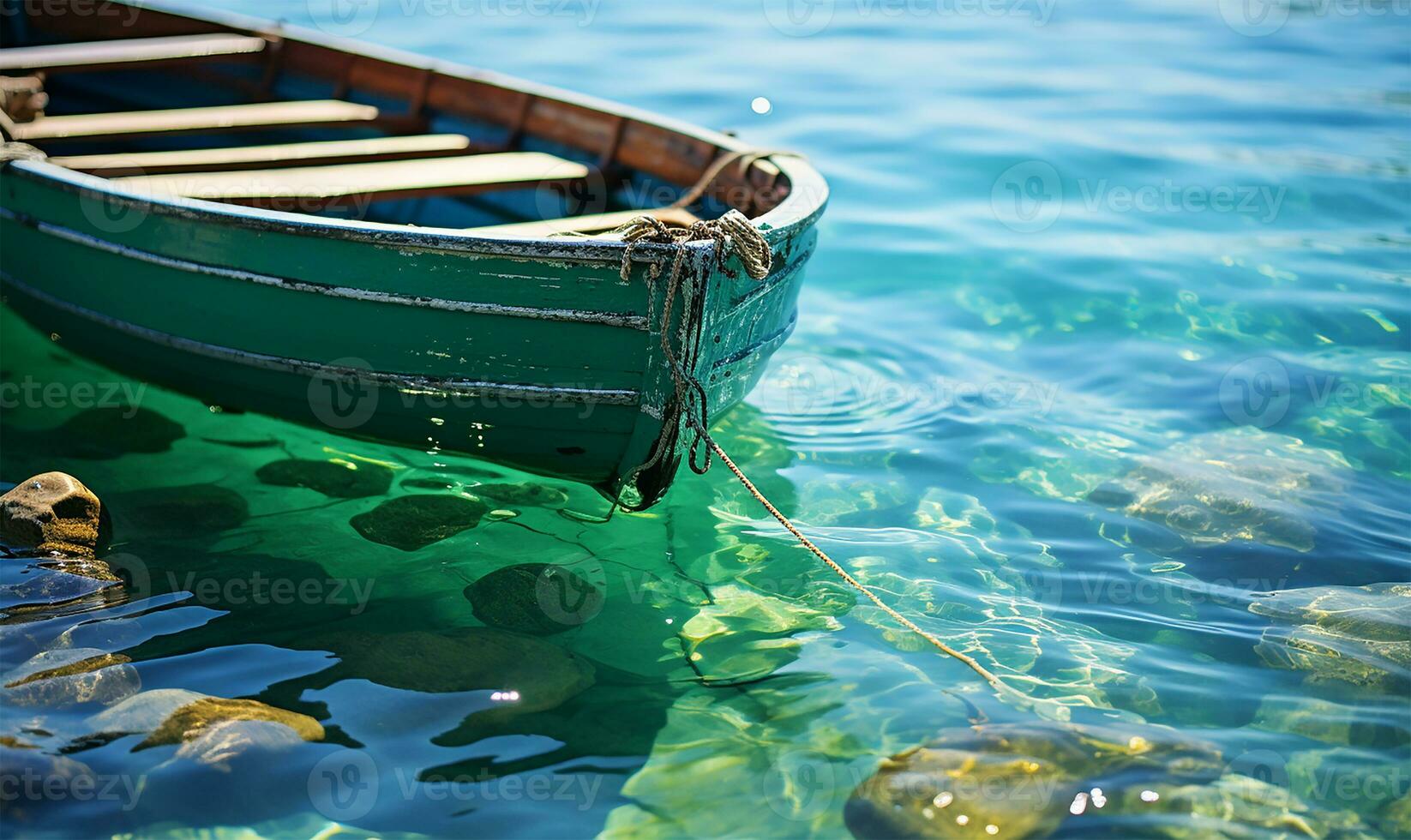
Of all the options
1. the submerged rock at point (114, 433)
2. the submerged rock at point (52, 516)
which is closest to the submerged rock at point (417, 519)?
the submerged rock at point (52, 516)

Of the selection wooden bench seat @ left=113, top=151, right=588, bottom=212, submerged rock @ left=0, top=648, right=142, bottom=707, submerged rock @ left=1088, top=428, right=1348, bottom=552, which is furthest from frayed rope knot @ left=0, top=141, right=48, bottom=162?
submerged rock @ left=1088, top=428, right=1348, bottom=552

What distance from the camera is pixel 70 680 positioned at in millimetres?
4199

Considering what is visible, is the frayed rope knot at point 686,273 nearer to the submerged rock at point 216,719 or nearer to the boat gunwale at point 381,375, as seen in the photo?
the boat gunwale at point 381,375

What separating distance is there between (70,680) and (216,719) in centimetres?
60

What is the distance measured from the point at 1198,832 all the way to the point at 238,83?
6.69 m

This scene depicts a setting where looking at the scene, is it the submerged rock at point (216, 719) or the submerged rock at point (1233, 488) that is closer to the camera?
the submerged rock at point (216, 719)

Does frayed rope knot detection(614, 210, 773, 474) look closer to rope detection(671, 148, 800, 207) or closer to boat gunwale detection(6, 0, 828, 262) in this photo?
boat gunwale detection(6, 0, 828, 262)

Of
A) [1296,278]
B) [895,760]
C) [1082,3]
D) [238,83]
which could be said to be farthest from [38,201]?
[1082,3]

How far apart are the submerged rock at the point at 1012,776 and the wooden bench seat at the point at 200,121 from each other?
4.88 metres

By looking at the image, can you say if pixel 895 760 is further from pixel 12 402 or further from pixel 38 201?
pixel 12 402

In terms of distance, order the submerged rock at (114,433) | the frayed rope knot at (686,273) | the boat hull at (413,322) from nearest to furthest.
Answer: the frayed rope knot at (686,273), the boat hull at (413,322), the submerged rock at (114,433)

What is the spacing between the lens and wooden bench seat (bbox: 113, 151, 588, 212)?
5430mm

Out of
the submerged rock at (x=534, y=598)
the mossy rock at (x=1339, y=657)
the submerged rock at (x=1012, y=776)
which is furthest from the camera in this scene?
the submerged rock at (x=534, y=598)

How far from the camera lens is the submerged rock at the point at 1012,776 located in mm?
3773
